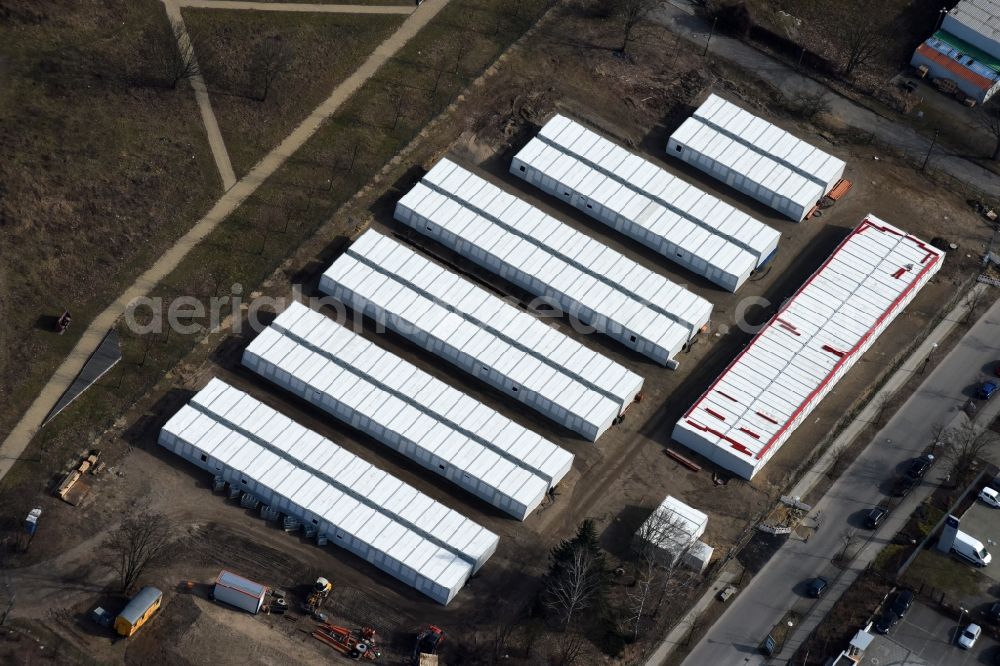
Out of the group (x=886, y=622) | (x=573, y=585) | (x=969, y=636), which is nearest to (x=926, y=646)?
(x=969, y=636)

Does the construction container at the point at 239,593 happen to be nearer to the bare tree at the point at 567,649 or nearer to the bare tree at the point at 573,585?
the bare tree at the point at 573,585

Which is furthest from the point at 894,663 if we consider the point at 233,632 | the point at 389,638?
the point at 233,632

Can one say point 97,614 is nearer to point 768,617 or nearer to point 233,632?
point 233,632

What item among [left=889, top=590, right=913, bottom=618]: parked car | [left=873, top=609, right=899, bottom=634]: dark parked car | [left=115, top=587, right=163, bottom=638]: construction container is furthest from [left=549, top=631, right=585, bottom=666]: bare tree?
[left=115, top=587, right=163, bottom=638]: construction container

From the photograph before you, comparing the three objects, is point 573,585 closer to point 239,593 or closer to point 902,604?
point 239,593

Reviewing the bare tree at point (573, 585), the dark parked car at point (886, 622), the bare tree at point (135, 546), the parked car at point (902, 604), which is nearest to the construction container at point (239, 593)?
the bare tree at point (135, 546)

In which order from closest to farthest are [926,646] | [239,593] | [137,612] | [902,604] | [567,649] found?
[137,612]
[239,593]
[567,649]
[926,646]
[902,604]
